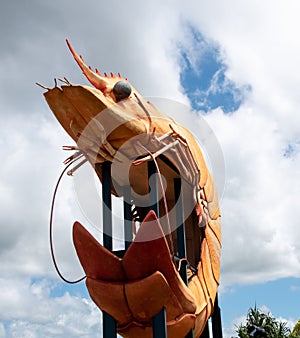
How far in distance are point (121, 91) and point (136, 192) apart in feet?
5.79

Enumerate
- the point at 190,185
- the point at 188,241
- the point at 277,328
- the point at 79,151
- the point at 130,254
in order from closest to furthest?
1. the point at 130,254
2. the point at 79,151
3. the point at 190,185
4. the point at 188,241
5. the point at 277,328

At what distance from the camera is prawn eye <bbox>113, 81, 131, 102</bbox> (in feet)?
21.4

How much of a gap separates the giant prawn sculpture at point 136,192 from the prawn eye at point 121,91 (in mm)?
13

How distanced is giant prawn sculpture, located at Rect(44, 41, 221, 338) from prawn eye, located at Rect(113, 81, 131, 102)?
0.01 meters

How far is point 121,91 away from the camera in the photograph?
21.4ft

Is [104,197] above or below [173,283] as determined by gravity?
above

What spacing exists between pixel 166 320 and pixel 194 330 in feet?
3.18

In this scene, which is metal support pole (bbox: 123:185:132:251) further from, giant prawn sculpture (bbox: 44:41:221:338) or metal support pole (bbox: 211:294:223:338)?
metal support pole (bbox: 211:294:223:338)

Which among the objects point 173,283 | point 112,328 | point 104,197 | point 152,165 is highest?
point 152,165

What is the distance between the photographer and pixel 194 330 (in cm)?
702

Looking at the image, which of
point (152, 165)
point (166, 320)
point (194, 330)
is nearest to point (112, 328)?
point (166, 320)

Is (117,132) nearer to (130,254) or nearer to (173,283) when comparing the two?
(130,254)

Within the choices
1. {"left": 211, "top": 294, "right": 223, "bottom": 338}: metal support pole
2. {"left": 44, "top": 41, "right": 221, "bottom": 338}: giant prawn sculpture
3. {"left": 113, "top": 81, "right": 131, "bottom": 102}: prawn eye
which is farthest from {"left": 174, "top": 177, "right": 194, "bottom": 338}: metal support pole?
{"left": 211, "top": 294, "right": 223, "bottom": 338}: metal support pole

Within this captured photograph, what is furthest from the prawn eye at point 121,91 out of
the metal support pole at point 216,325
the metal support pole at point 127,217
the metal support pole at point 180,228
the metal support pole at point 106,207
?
the metal support pole at point 216,325
